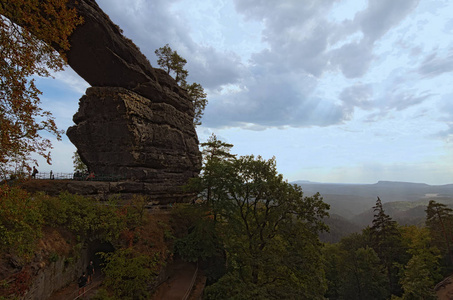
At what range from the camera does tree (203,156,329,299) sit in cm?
1539

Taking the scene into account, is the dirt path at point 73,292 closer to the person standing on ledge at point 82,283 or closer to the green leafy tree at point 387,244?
the person standing on ledge at point 82,283

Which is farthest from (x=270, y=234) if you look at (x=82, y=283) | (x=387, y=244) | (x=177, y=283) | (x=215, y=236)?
(x=387, y=244)

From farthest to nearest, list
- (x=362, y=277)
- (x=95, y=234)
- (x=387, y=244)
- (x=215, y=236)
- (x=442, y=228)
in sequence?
(x=387, y=244) → (x=442, y=228) → (x=362, y=277) → (x=215, y=236) → (x=95, y=234)

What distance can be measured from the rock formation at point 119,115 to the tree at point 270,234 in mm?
7520

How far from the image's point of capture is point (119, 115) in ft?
74.8

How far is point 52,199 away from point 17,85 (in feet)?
31.3

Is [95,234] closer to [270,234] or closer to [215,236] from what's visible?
[215,236]

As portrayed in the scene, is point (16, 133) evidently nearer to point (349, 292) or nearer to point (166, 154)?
point (166, 154)

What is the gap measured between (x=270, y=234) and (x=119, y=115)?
19.3 m

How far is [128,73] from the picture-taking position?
23438mm

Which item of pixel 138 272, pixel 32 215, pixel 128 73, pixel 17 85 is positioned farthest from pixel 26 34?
pixel 128 73

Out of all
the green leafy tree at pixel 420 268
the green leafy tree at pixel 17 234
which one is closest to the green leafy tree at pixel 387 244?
the green leafy tree at pixel 420 268

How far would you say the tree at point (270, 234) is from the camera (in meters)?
15.4

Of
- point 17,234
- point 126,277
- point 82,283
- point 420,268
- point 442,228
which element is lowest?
point 420,268
